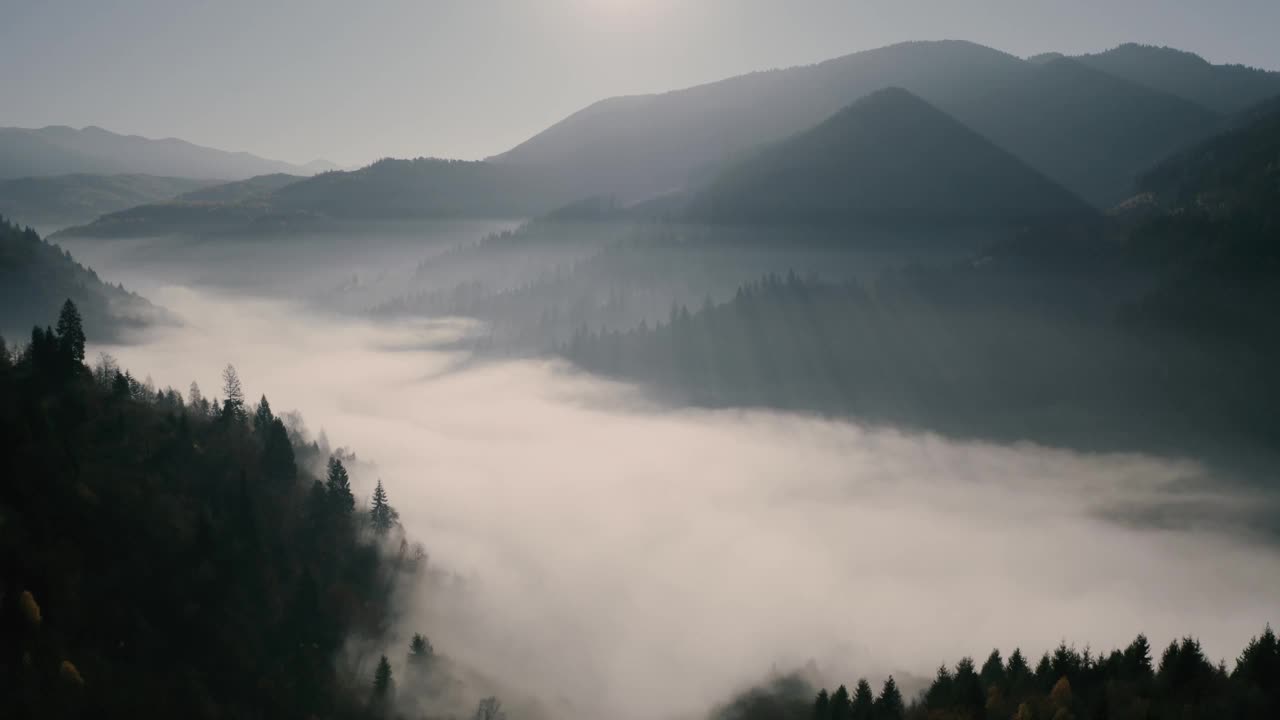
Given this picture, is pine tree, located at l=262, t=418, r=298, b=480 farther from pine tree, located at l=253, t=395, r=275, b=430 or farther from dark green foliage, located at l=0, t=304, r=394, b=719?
pine tree, located at l=253, t=395, r=275, b=430

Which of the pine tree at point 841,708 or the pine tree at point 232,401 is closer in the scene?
the pine tree at point 841,708

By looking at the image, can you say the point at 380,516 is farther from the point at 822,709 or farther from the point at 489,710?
the point at 822,709

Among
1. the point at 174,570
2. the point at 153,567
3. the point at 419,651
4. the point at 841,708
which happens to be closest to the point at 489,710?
the point at 419,651

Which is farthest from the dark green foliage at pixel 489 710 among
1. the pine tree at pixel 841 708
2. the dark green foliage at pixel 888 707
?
the dark green foliage at pixel 888 707

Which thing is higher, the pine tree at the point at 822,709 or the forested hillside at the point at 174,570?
the forested hillside at the point at 174,570

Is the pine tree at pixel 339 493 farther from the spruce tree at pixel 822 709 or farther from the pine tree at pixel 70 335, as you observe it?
the spruce tree at pixel 822 709

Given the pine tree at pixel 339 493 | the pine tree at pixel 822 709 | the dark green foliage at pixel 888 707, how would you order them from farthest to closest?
the pine tree at pixel 339 493
the pine tree at pixel 822 709
the dark green foliage at pixel 888 707

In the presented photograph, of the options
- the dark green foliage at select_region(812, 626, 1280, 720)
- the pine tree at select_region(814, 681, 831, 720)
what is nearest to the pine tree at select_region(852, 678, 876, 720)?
the dark green foliage at select_region(812, 626, 1280, 720)

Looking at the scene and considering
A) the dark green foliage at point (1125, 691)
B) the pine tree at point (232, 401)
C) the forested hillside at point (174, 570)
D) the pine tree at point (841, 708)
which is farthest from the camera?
the pine tree at point (232, 401)
